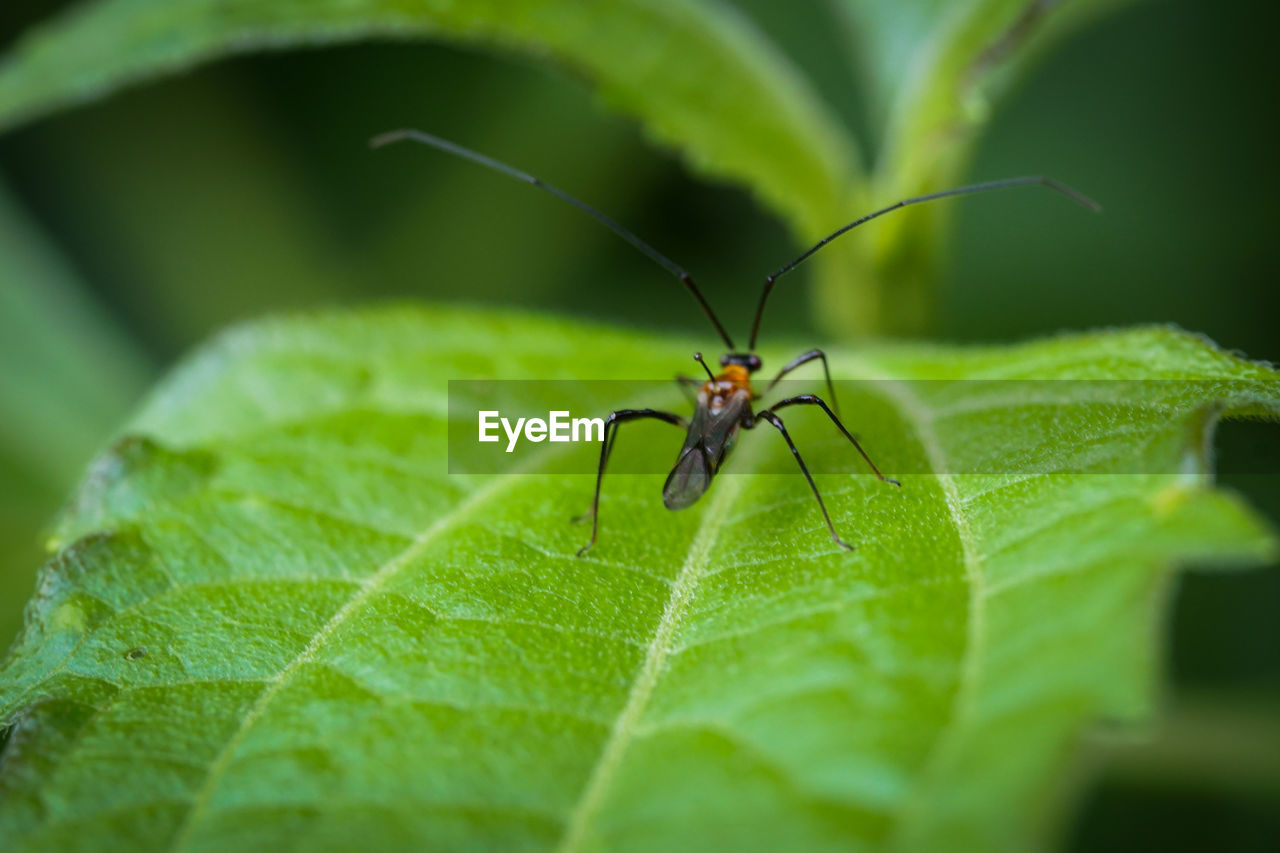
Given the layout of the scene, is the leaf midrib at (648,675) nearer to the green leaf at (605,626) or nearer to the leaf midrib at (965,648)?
the green leaf at (605,626)

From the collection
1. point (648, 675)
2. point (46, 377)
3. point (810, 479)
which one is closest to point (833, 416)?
point (810, 479)

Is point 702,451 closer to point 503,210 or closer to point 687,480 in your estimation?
point 687,480

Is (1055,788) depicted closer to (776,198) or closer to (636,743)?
(636,743)

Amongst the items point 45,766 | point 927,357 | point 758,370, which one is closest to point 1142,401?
point 927,357

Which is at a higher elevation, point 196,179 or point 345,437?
point 196,179

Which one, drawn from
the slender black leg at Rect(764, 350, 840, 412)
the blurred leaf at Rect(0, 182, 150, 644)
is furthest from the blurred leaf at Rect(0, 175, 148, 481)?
the slender black leg at Rect(764, 350, 840, 412)
